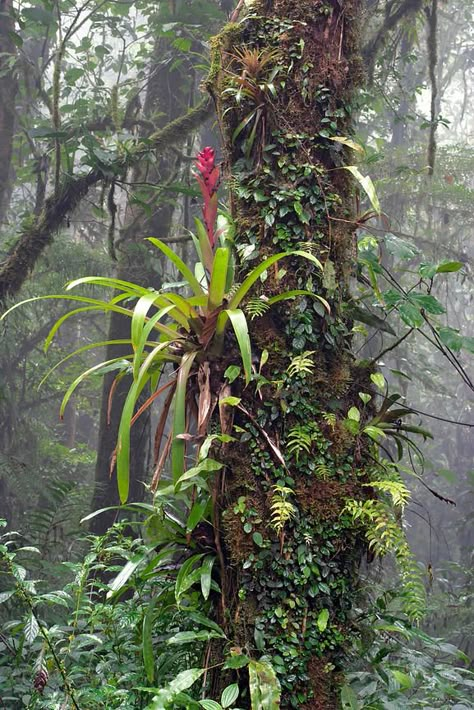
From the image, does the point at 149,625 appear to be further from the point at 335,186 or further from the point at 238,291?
the point at 335,186

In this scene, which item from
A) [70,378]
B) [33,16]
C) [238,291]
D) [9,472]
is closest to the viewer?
[238,291]

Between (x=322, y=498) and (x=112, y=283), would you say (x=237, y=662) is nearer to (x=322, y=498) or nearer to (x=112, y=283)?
(x=322, y=498)

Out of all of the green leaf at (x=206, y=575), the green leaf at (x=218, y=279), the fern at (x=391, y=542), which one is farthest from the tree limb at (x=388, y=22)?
the green leaf at (x=206, y=575)

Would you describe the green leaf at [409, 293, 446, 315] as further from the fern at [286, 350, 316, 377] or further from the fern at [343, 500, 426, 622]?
the fern at [343, 500, 426, 622]

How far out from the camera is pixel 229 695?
1601mm

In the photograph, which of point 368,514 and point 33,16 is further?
point 33,16

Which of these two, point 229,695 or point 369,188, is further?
point 369,188

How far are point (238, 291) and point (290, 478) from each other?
0.54 meters

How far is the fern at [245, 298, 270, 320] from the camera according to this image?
1.90 m

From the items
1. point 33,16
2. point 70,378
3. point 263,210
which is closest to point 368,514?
point 263,210

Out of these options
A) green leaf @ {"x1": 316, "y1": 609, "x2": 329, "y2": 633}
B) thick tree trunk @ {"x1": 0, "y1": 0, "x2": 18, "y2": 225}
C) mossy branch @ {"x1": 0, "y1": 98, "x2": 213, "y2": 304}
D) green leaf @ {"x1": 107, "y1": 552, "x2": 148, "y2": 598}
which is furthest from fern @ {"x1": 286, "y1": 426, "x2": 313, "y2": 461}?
thick tree trunk @ {"x1": 0, "y1": 0, "x2": 18, "y2": 225}

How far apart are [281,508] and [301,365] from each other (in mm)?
397

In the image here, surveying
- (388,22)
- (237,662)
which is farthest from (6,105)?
(237,662)

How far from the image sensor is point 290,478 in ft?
5.98
